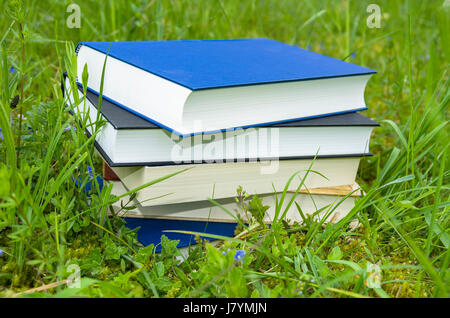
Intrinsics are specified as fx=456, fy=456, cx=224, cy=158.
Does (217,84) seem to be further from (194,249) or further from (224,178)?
(194,249)

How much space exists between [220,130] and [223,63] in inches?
9.9

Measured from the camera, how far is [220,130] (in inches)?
43.3

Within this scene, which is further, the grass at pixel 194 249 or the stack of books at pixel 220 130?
the stack of books at pixel 220 130

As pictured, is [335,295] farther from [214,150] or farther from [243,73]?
[243,73]

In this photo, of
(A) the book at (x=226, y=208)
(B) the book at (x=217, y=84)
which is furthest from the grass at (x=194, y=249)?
(B) the book at (x=217, y=84)

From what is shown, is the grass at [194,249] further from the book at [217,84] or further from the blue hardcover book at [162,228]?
the book at [217,84]

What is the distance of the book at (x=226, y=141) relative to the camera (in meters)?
1.05

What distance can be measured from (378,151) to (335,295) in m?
0.96

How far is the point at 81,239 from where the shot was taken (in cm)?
105

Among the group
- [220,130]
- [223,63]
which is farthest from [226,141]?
[223,63]

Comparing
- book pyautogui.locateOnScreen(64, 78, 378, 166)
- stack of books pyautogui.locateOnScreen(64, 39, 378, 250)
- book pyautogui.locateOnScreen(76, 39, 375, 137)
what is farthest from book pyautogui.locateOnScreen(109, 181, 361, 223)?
book pyautogui.locateOnScreen(76, 39, 375, 137)

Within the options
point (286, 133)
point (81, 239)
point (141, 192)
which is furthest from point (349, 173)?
point (81, 239)

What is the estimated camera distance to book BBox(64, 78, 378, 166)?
105cm
